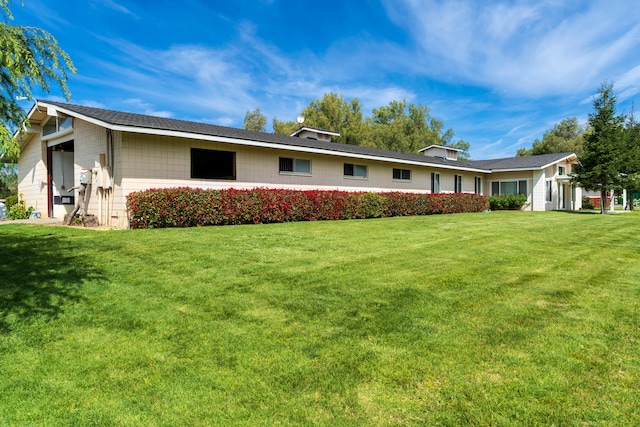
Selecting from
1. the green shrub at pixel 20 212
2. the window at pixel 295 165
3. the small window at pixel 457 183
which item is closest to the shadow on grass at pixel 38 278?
the window at pixel 295 165

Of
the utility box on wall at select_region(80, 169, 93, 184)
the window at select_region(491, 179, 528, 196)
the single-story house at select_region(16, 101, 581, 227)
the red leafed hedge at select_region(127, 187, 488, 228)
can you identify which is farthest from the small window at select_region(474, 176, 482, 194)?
the utility box on wall at select_region(80, 169, 93, 184)

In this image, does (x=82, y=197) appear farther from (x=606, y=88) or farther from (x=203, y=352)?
(x=606, y=88)

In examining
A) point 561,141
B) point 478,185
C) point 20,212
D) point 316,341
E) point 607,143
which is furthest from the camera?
point 561,141

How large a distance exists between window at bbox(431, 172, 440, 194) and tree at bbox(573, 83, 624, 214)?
802 cm

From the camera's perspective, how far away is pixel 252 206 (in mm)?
11344

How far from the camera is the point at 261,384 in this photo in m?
2.17

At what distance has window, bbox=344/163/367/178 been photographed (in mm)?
17337

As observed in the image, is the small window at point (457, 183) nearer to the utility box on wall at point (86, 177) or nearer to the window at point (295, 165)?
the window at point (295, 165)

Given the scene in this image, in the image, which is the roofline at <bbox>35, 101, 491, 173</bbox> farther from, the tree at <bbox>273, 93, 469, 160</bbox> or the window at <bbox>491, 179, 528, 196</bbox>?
the tree at <bbox>273, 93, 469, 160</bbox>

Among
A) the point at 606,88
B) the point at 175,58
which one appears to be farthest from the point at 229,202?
the point at 606,88

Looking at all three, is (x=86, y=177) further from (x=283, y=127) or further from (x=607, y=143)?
(x=283, y=127)

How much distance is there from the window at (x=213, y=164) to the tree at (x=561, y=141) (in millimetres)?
44316

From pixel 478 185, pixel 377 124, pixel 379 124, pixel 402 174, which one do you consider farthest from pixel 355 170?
pixel 379 124

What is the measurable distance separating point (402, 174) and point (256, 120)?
27221 millimetres
